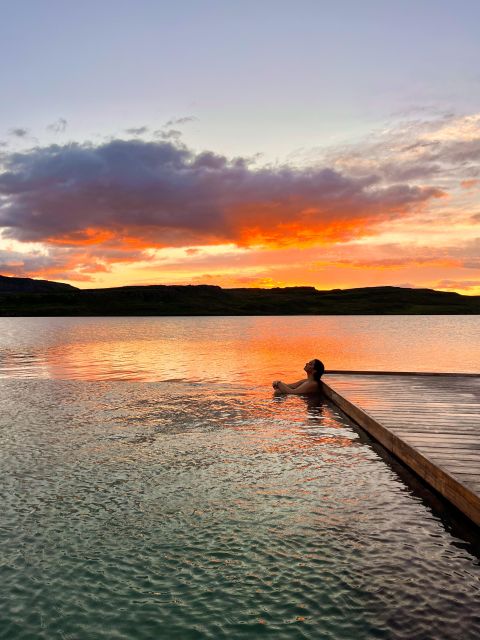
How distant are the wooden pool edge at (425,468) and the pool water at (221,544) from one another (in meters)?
0.48

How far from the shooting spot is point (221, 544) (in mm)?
9156

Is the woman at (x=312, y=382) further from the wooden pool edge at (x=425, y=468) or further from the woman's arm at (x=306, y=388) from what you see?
the wooden pool edge at (x=425, y=468)

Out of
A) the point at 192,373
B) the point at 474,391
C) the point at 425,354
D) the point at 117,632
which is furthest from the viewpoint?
the point at 425,354

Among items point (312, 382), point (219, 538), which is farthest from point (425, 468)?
point (312, 382)

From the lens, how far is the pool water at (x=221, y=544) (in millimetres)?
6910

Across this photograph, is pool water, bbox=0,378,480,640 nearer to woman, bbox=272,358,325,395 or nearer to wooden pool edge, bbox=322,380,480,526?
wooden pool edge, bbox=322,380,480,526

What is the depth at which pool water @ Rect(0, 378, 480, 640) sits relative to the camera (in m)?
6.91

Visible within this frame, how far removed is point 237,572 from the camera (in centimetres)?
814

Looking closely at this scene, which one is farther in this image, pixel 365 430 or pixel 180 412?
pixel 180 412

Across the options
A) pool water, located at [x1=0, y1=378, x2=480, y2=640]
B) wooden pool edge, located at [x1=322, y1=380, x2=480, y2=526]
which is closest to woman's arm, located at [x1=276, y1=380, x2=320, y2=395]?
wooden pool edge, located at [x1=322, y1=380, x2=480, y2=526]

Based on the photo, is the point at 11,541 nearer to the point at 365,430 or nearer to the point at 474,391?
the point at 365,430

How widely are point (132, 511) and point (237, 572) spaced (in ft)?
10.8

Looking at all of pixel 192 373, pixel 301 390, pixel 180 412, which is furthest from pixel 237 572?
pixel 192 373

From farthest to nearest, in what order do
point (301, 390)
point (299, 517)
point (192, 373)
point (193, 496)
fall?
point (192, 373)
point (301, 390)
point (193, 496)
point (299, 517)
